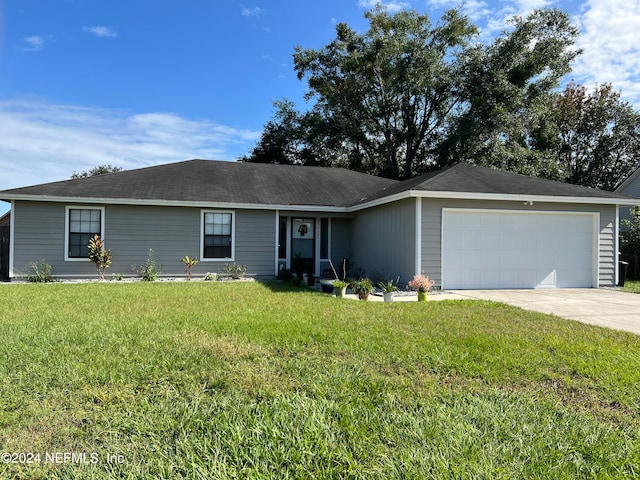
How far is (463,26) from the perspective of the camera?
24094mm

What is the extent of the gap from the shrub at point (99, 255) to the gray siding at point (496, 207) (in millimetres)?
9013

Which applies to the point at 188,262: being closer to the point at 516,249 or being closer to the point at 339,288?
the point at 339,288

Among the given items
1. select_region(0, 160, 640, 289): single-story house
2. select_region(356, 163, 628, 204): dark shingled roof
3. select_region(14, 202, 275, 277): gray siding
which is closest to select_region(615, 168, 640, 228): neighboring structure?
select_region(0, 160, 640, 289): single-story house

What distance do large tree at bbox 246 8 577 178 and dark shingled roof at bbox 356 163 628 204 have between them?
35.9ft

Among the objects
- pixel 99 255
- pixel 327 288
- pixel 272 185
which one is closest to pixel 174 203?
pixel 99 255

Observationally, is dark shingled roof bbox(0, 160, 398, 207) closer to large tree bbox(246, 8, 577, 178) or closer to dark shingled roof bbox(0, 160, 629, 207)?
dark shingled roof bbox(0, 160, 629, 207)

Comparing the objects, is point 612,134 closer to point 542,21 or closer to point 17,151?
point 542,21

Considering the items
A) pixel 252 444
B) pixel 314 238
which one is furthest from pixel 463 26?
pixel 252 444

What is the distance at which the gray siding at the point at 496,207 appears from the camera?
9.90 meters

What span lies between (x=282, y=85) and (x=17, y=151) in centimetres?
1523

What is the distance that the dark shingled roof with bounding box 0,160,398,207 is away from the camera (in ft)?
39.4

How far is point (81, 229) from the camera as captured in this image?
11.9 metres

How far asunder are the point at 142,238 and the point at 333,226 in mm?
6412

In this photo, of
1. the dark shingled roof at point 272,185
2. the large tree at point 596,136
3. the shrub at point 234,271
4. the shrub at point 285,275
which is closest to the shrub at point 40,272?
the dark shingled roof at point 272,185
